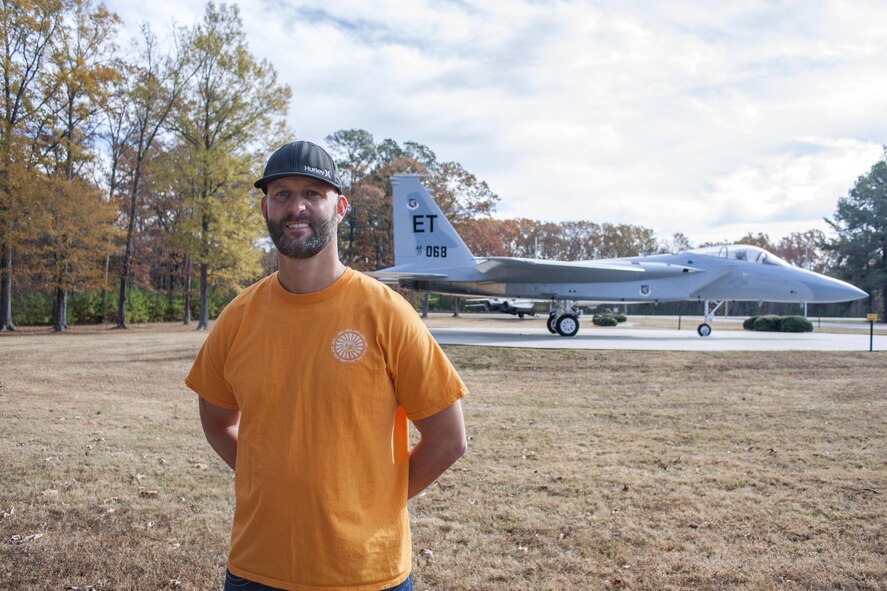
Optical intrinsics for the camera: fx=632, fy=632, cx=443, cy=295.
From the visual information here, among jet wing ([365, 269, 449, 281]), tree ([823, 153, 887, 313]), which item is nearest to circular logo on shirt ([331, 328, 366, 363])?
jet wing ([365, 269, 449, 281])

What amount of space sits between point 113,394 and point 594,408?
765 centimetres

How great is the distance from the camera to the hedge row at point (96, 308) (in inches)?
1265

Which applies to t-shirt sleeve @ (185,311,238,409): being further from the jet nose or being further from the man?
the jet nose

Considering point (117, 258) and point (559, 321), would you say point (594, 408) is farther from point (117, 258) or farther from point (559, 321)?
point (117, 258)

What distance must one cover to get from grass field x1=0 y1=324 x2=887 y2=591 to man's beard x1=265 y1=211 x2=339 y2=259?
2617mm

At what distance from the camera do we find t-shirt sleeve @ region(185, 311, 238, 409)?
213 centimetres

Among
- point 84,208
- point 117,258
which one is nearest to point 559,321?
point 84,208

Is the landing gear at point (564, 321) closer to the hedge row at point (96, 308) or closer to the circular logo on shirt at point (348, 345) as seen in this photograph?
the circular logo on shirt at point (348, 345)

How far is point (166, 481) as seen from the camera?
5695 mm

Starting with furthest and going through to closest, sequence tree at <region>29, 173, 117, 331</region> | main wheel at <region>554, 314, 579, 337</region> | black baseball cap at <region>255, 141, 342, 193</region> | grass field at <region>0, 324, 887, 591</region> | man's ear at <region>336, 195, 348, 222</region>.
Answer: tree at <region>29, 173, 117, 331</region> < main wheel at <region>554, 314, 579, 337</region> < grass field at <region>0, 324, 887, 591</region> < man's ear at <region>336, 195, 348, 222</region> < black baseball cap at <region>255, 141, 342, 193</region>

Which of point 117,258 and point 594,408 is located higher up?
point 117,258

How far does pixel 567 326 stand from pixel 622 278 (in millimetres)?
2318

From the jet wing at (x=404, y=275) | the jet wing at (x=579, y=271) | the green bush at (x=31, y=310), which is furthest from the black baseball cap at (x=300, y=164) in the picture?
the green bush at (x=31, y=310)

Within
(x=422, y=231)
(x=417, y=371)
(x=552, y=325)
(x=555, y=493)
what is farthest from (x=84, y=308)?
(x=417, y=371)
